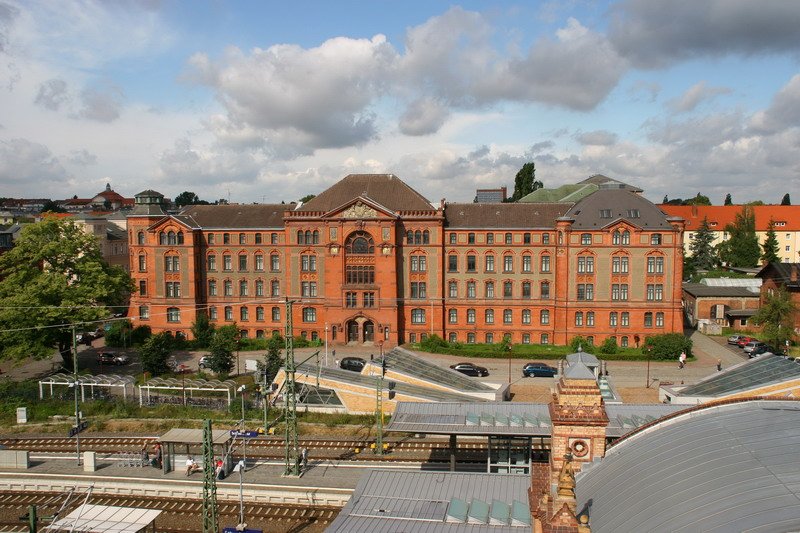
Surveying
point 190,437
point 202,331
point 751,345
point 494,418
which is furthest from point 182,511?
point 751,345

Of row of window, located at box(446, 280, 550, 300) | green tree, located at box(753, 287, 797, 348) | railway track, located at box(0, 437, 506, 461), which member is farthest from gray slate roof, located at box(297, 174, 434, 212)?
green tree, located at box(753, 287, 797, 348)

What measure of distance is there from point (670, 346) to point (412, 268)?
1050 inches

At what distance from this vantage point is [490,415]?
32594mm

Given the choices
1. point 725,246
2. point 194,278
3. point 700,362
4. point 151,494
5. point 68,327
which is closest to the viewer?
point 151,494

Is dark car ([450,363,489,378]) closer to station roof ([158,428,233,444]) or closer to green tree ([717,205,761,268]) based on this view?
station roof ([158,428,233,444])

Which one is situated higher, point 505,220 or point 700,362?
point 505,220

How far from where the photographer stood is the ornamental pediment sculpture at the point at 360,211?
225 ft

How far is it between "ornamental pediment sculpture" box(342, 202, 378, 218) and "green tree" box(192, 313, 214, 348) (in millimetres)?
19176

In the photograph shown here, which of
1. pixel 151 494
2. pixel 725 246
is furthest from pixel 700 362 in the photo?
→ pixel 725 246

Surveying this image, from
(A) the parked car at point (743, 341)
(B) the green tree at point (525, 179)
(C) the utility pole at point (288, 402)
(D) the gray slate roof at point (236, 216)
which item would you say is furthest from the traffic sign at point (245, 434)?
(B) the green tree at point (525, 179)

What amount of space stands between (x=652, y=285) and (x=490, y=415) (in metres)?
42.1

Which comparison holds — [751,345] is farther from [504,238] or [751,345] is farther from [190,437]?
[190,437]

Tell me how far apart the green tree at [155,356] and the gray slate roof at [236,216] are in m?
19.8

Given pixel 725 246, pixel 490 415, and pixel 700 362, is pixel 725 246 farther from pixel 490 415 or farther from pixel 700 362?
pixel 490 415
